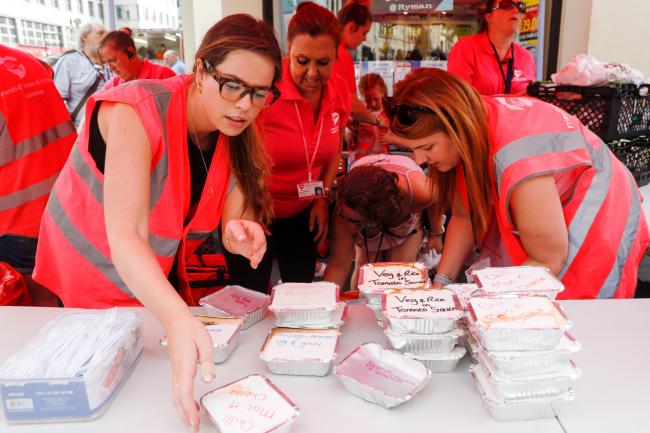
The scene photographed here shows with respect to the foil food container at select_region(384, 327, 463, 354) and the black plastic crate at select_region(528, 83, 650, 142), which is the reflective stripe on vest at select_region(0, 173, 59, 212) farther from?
the black plastic crate at select_region(528, 83, 650, 142)

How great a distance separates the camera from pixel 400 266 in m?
1.32

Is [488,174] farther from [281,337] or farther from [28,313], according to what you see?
[28,313]

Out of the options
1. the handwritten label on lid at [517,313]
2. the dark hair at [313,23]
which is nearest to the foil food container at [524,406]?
the handwritten label on lid at [517,313]

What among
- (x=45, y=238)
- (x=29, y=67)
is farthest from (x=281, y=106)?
(x=45, y=238)

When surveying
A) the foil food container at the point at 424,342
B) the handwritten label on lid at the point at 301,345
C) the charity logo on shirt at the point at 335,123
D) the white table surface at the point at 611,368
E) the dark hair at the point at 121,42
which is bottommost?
the white table surface at the point at 611,368

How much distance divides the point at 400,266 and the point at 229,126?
56 centimetres

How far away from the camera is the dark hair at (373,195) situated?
6.75 ft

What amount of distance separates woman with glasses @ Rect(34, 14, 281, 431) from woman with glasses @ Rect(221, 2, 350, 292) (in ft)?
1.80

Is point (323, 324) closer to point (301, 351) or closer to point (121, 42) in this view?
point (301, 351)

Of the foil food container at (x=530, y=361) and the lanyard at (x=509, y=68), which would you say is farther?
the lanyard at (x=509, y=68)

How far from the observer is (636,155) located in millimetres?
2580

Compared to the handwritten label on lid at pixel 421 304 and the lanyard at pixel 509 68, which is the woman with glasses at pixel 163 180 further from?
the lanyard at pixel 509 68

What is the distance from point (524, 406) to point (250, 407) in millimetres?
486

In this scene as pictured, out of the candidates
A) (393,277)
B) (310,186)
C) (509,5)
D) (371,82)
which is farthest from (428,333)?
(371,82)
